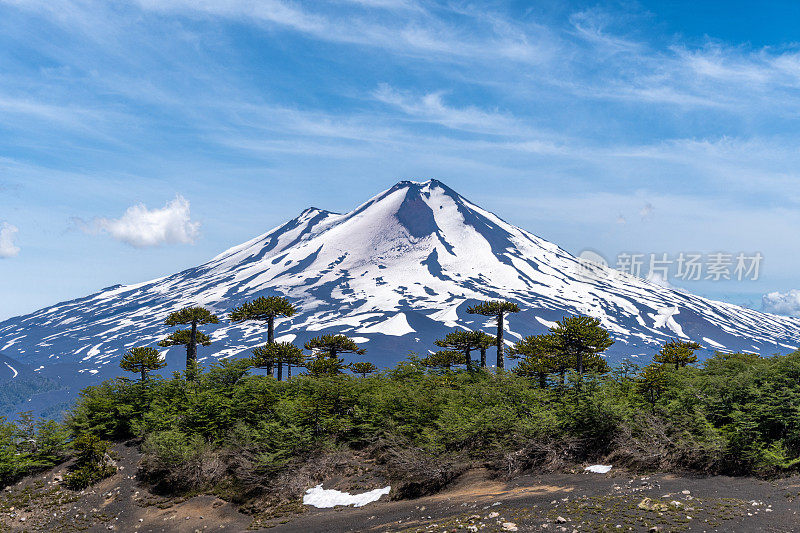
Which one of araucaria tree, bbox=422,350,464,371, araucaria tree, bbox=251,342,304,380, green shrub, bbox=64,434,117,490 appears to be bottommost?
green shrub, bbox=64,434,117,490

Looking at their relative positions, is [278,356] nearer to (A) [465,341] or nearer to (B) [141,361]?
(B) [141,361]

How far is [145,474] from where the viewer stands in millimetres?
25203

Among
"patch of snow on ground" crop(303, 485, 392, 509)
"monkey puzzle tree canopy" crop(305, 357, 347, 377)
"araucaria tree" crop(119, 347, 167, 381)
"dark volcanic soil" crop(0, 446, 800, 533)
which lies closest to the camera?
"dark volcanic soil" crop(0, 446, 800, 533)

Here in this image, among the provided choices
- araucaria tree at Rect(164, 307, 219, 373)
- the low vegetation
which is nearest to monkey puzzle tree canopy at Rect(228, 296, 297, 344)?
araucaria tree at Rect(164, 307, 219, 373)

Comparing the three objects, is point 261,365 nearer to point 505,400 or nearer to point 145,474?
point 145,474

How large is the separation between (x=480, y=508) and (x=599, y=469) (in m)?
6.04

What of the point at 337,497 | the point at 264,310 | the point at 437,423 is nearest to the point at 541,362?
the point at 437,423

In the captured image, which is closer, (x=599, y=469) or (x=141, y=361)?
(x=599, y=469)

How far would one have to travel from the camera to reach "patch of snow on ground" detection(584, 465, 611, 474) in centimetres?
1902

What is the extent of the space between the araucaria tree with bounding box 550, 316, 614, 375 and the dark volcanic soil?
43.6 ft

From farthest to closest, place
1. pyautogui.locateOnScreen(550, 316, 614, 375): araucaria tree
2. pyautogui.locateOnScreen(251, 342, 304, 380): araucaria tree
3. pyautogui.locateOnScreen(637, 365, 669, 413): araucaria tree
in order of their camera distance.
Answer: pyautogui.locateOnScreen(251, 342, 304, 380): araucaria tree → pyautogui.locateOnScreen(550, 316, 614, 375): araucaria tree → pyautogui.locateOnScreen(637, 365, 669, 413): araucaria tree

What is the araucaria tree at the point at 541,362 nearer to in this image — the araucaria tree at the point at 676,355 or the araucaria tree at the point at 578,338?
the araucaria tree at the point at 578,338

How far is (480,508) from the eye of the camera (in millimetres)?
16078

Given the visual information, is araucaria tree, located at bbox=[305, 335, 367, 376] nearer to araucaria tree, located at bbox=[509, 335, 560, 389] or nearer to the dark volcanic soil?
araucaria tree, located at bbox=[509, 335, 560, 389]
